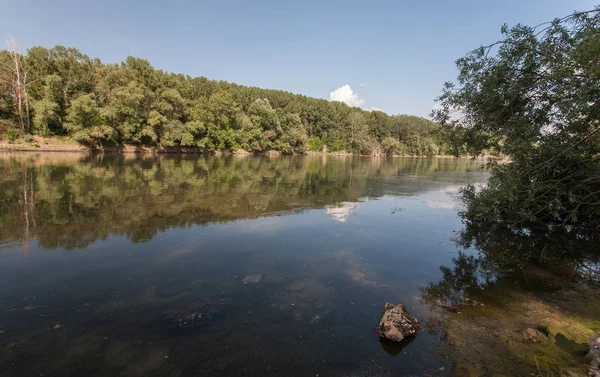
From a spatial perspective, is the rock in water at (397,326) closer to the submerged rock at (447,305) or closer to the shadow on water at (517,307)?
the shadow on water at (517,307)

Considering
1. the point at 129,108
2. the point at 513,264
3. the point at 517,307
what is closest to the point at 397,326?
the point at 517,307

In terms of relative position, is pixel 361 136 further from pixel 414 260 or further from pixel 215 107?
pixel 414 260

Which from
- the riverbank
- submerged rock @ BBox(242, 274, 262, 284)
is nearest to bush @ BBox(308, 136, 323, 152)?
the riverbank

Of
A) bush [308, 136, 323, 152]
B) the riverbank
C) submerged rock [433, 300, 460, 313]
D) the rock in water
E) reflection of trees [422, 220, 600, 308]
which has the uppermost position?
bush [308, 136, 323, 152]

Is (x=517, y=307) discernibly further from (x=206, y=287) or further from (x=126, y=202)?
(x=126, y=202)

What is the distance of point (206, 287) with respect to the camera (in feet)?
25.5

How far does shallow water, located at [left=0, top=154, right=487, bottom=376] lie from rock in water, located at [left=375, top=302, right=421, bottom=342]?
0.70 ft

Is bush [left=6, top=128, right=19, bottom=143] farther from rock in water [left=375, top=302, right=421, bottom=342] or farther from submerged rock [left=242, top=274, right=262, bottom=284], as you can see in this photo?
rock in water [left=375, top=302, right=421, bottom=342]

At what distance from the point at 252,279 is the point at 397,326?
13.3ft

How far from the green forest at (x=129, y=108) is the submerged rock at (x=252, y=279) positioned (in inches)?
1332

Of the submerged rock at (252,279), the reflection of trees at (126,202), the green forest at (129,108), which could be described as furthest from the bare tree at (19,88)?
the submerged rock at (252,279)

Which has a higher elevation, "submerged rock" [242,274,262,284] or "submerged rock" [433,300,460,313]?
"submerged rock" [242,274,262,284]

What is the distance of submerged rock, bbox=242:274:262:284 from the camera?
8.20 meters

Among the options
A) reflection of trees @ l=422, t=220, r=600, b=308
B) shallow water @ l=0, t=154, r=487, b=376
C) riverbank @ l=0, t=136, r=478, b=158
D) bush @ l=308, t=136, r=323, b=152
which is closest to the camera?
shallow water @ l=0, t=154, r=487, b=376
